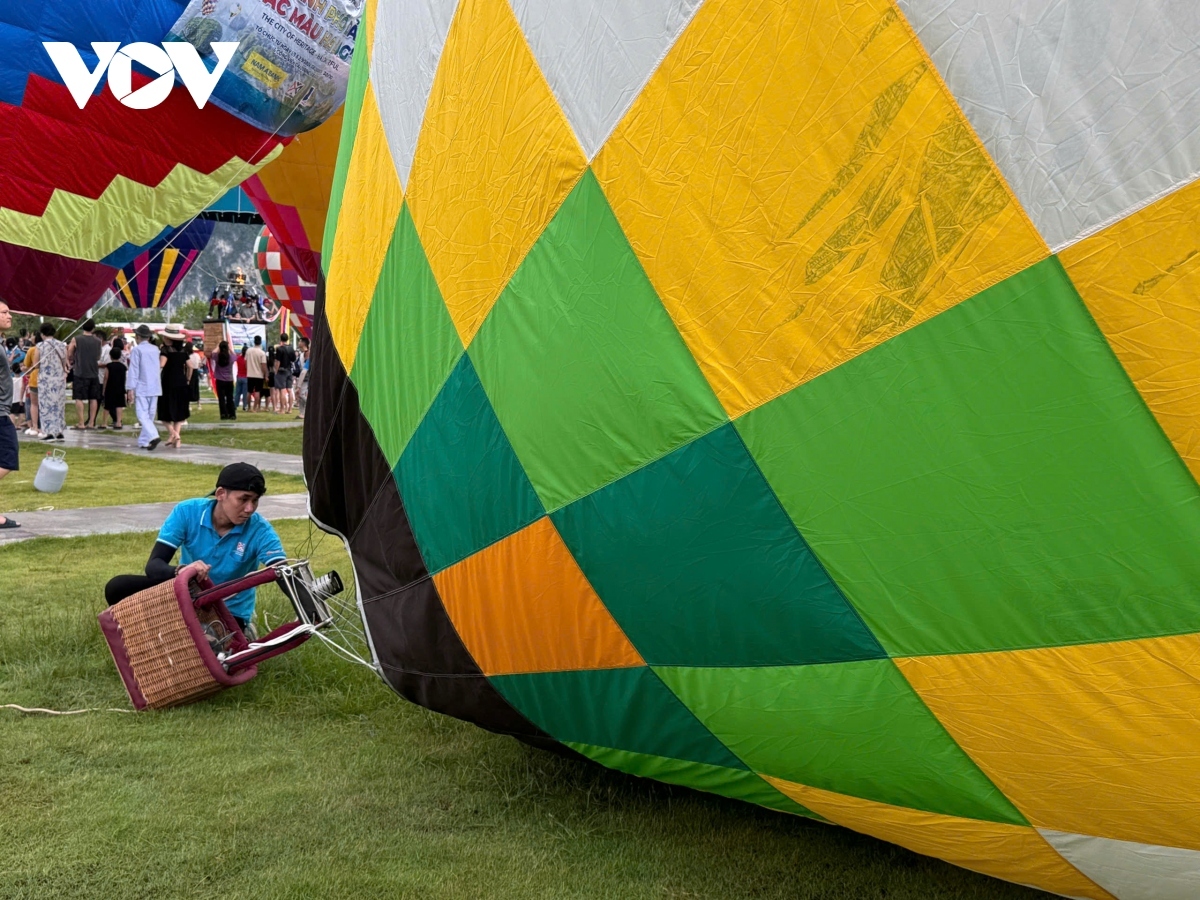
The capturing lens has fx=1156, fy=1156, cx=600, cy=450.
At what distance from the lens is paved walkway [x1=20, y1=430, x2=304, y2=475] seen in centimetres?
1388

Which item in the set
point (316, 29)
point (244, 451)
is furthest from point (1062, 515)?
point (244, 451)

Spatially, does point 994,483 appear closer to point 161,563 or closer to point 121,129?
point 161,563

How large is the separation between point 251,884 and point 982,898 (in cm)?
185

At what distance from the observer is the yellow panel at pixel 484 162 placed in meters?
2.85

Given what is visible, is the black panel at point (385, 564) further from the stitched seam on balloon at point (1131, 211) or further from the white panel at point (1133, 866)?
the stitched seam on balloon at point (1131, 211)

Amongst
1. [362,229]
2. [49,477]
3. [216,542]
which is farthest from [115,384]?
[362,229]

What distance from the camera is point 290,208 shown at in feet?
34.3

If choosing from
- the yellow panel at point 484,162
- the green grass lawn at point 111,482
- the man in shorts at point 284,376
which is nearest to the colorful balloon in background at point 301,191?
the green grass lawn at point 111,482

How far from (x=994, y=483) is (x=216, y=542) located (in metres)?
3.69

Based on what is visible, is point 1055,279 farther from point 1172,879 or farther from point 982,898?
Result: point 982,898

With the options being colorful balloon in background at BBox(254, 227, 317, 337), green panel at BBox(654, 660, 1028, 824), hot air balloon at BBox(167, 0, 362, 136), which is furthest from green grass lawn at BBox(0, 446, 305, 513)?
green panel at BBox(654, 660, 1028, 824)

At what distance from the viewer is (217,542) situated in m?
4.95

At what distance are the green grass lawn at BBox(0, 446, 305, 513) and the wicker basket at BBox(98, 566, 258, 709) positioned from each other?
19.1 feet

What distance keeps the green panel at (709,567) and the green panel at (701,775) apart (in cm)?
33
